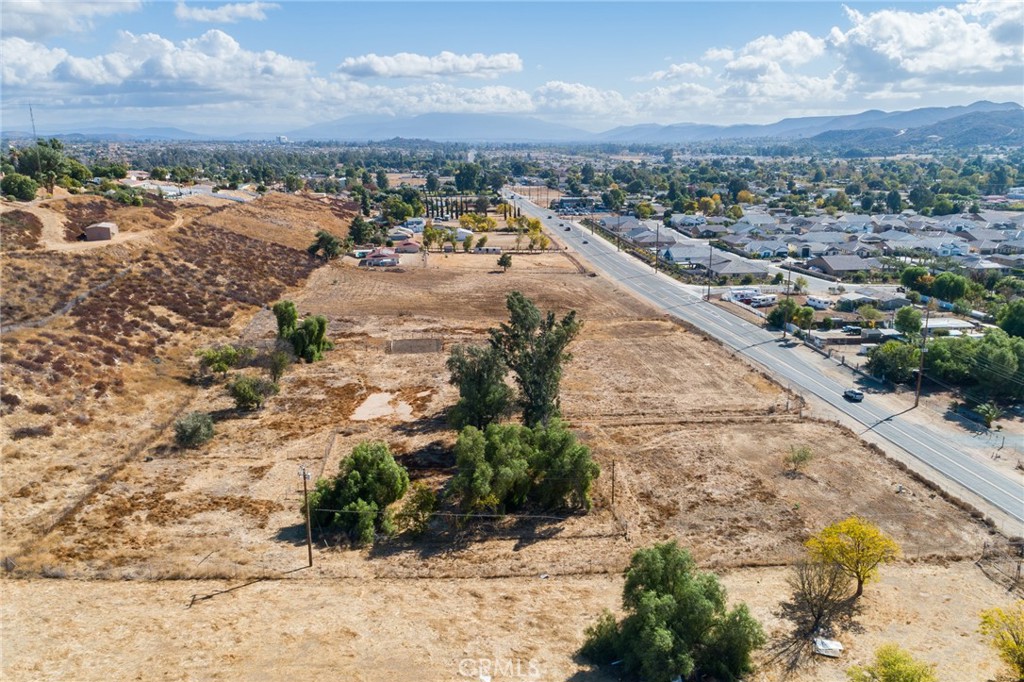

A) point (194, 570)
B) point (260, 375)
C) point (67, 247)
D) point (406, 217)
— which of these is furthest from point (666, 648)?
point (406, 217)

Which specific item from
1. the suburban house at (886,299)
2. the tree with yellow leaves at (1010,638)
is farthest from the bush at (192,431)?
the suburban house at (886,299)

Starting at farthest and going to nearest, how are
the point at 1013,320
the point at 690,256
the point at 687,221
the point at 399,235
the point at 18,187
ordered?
the point at 687,221 → the point at 399,235 → the point at 690,256 → the point at 18,187 → the point at 1013,320

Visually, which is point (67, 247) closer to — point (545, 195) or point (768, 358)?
point (768, 358)

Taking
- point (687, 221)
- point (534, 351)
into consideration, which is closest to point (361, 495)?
point (534, 351)

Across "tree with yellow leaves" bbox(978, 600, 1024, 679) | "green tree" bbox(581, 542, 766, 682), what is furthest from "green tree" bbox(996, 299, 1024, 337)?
"green tree" bbox(581, 542, 766, 682)

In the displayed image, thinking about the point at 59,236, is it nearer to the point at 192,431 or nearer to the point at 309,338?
the point at 309,338

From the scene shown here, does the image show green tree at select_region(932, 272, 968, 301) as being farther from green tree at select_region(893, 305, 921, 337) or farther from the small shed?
the small shed

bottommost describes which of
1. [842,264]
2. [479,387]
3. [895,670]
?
[895,670]
